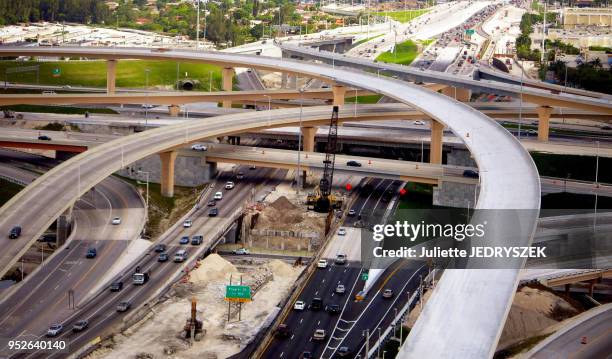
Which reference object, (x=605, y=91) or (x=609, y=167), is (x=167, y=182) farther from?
(x=605, y=91)

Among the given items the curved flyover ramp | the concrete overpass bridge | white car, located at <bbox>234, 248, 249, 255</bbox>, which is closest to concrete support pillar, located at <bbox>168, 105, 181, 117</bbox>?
the curved flyover ramp

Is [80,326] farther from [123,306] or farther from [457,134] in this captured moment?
[457,134]

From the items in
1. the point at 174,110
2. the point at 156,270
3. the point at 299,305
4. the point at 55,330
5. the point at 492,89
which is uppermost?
the point at 492,89

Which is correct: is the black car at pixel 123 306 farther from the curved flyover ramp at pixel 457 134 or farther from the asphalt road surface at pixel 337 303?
the asphalt road surface at pixel 337 303

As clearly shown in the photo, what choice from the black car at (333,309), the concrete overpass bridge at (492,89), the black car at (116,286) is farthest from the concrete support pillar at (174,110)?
the black car at (333,309)

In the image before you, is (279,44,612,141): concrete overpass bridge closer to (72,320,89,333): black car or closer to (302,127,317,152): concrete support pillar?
(302,127,317,152): concrete support pillar

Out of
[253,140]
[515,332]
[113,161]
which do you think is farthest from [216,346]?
[253,140]

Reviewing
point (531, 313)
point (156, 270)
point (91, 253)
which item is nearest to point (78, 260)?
point (91, 253)
